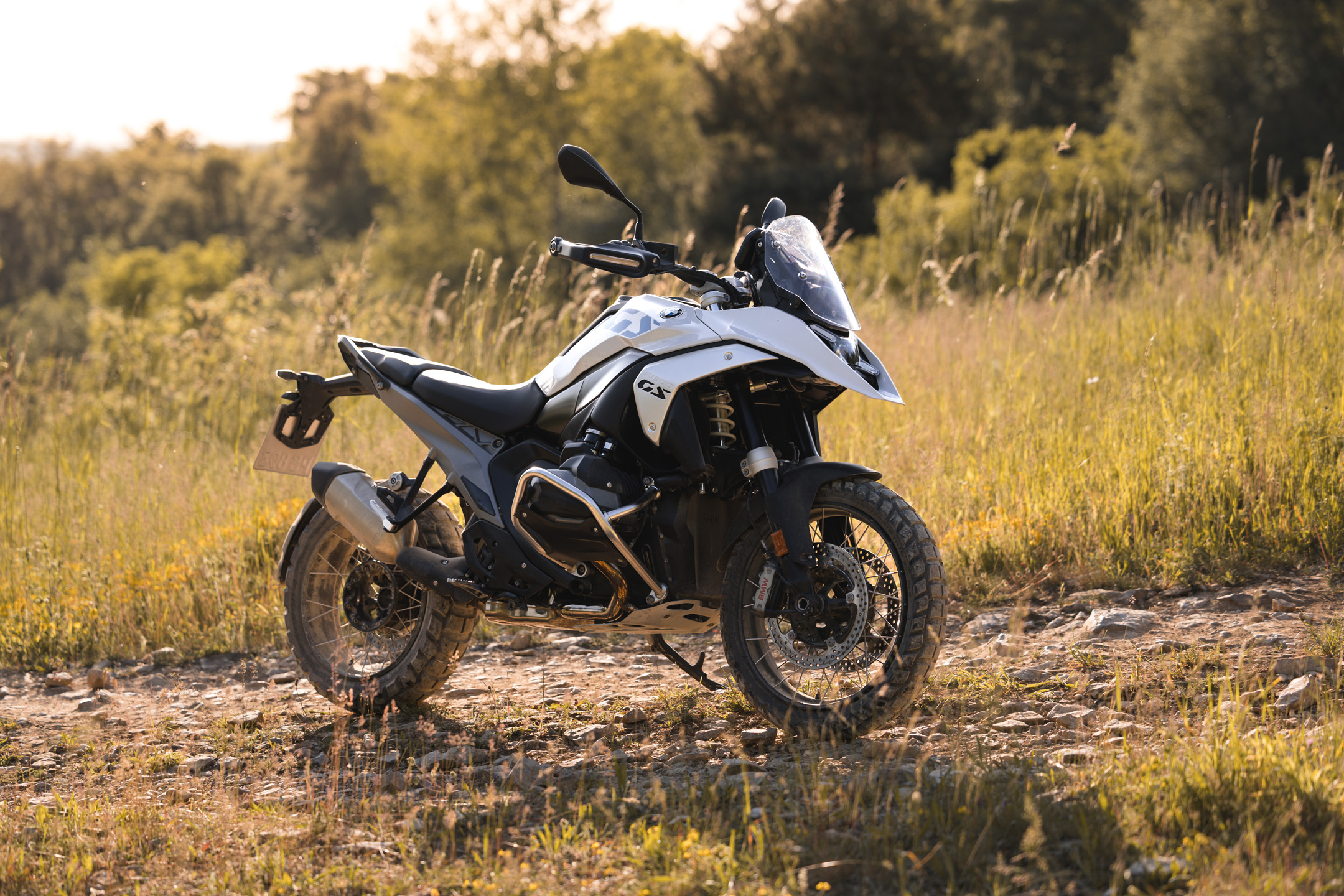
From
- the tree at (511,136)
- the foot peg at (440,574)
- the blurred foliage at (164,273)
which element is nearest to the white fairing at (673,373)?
the foot peg at (440,574)

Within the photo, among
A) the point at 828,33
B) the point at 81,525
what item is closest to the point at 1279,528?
the point at 81,525

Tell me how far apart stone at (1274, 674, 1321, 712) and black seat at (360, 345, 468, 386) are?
3056 millimetres

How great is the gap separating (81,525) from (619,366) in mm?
4693

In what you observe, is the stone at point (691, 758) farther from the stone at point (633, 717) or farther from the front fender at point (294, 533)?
the front fender at point (294, 533)

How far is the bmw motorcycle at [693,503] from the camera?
3367 mm

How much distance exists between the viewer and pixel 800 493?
11.1 ft

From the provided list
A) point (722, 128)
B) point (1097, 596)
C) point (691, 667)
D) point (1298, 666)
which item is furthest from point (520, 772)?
point (722, 128)

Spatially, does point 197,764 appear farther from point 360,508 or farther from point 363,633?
point 360,508

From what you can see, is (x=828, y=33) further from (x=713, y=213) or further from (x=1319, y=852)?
(x=1319, y=852)

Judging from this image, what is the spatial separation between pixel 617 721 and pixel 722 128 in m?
33.8

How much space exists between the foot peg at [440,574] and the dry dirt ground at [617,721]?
0.52m

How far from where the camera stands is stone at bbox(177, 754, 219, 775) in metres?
3.82

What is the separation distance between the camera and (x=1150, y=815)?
2617 mm

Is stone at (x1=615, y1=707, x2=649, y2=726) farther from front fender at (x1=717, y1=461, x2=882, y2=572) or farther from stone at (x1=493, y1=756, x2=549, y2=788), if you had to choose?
front fender at (x1=717, y1=461, x2=882, y2=572)
